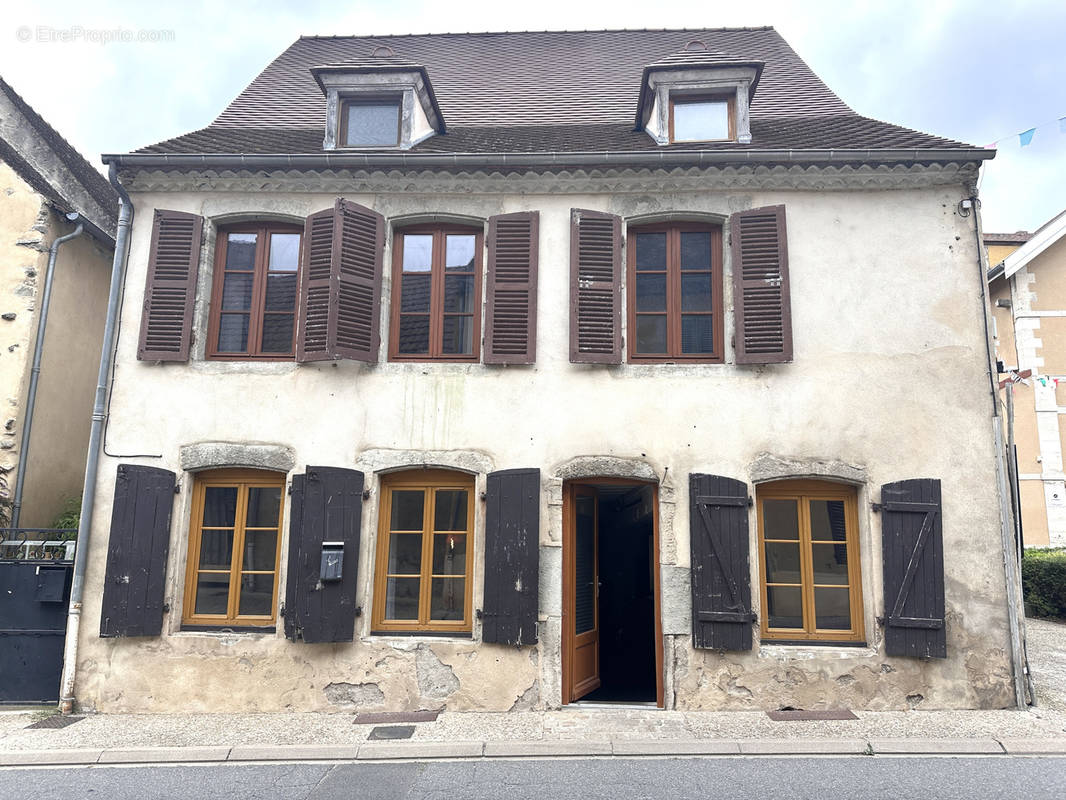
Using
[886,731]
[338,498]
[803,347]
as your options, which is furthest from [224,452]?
[886,731]

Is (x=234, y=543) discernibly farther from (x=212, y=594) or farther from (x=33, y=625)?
(x=33, y=625)

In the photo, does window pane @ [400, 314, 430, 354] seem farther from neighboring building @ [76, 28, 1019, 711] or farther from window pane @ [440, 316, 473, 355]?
window pane @ [440, 316, 473, 355]

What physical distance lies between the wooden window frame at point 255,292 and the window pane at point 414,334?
1.08 metres

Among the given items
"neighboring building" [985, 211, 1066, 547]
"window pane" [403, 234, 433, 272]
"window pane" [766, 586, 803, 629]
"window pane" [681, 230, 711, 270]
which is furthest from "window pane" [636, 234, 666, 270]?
"neighboring building" [985, 211, 1066, 547]

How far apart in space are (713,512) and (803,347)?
1.88m

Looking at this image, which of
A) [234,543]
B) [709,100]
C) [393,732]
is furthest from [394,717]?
[709,100]

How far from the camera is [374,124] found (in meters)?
8.24

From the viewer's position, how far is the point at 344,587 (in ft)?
21.7

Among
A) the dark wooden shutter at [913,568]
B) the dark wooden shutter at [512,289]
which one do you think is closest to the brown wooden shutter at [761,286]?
the dark wooden shutter at [913,568]

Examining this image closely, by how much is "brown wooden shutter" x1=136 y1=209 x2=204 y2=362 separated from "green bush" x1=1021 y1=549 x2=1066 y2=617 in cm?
1245

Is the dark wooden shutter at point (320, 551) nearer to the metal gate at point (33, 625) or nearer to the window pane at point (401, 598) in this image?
the window pane at point (401, 598)

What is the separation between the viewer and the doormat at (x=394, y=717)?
6.31 meters

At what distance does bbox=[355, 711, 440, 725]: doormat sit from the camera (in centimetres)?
631

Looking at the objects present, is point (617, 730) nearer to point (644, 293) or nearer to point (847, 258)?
point (644, 293)
